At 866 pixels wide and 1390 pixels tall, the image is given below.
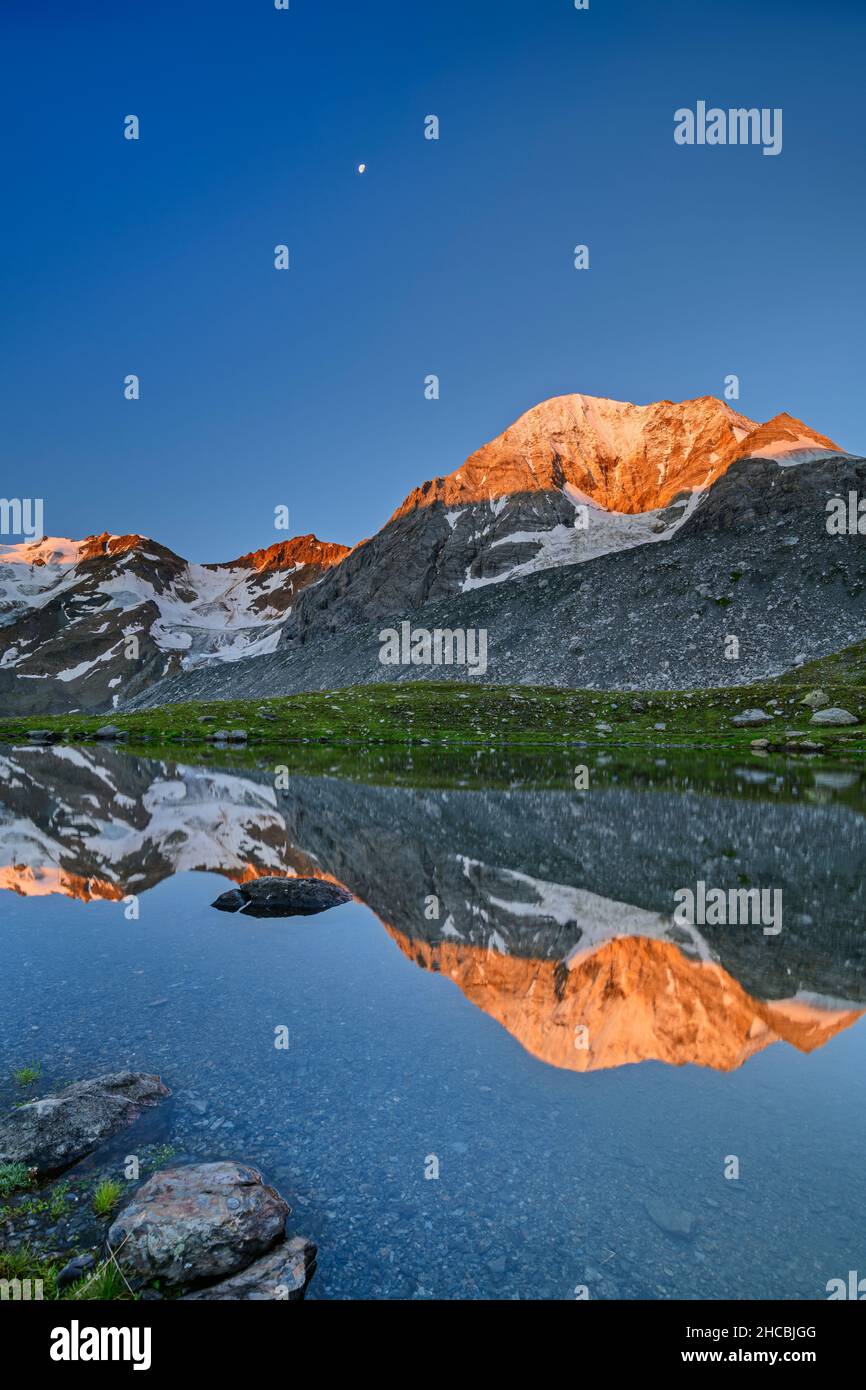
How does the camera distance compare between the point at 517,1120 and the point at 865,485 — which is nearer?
the point at 517,1120

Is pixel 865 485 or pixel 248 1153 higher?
pixel 865 485

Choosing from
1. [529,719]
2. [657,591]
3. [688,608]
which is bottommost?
Answer: [529,719]

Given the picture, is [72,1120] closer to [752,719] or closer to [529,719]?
[752,719]

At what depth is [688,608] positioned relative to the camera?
4678 inches

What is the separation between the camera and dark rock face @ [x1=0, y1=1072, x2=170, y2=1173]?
7039 mm

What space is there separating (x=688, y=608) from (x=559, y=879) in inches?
4315

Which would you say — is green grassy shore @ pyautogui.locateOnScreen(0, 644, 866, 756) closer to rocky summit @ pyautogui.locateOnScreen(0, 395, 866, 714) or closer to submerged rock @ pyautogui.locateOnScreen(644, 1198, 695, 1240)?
rocky summit @ pyautogui.locateOnScreen(0, 395, 866, 714)

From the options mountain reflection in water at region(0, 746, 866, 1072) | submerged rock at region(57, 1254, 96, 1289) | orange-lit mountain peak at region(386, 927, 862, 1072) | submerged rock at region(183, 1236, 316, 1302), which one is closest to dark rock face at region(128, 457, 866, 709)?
mountain reflection in water at region(0, 746, 866, 1072)

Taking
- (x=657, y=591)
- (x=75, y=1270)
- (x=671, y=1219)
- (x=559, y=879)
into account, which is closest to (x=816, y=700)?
(x=657, y=591)

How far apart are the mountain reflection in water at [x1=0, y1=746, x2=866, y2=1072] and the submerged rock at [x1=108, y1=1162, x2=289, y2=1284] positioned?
4095 mm

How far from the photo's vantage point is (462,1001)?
1052 cm

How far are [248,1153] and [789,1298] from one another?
4709 mm
